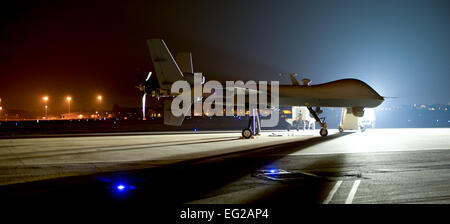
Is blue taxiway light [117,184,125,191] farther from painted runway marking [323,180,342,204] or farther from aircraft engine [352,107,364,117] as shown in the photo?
aircraft engine [352,107,364,117]

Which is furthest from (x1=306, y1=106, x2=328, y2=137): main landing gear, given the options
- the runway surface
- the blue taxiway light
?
the blue taxiway light

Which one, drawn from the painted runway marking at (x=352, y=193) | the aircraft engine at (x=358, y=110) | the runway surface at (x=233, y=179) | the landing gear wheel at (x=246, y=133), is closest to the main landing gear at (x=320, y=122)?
the aircraft engine at (x=358, y=110)

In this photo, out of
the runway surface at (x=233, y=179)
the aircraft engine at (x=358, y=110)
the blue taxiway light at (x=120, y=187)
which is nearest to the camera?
the runway surface at (x=233, y=179)

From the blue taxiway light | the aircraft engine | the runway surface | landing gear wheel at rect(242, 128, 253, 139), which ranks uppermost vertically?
the aircraft engine

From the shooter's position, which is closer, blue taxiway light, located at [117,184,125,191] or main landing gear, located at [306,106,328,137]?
blue taxiway light, located at [117,184,125,191]

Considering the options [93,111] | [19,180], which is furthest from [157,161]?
[93,111]

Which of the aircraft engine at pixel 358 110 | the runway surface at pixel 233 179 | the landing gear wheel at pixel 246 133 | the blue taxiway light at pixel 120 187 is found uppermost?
the aircraft engine at pixel 358 110

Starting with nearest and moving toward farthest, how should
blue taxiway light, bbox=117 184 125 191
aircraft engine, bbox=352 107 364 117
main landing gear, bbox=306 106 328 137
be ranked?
blue taxiway light, bbox=117 184 125 191 < aircraft engine, bbox=352 107 364 117 < main landing gear, bbox=306 106 328 137

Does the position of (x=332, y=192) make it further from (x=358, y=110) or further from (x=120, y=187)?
(x=358, y=110)

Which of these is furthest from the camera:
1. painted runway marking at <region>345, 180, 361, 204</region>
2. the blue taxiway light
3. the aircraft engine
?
the aircraft engine

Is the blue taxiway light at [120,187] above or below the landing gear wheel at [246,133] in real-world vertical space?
below

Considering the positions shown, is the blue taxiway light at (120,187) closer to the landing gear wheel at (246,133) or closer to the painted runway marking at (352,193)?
the painted runway marking at (352,193)
